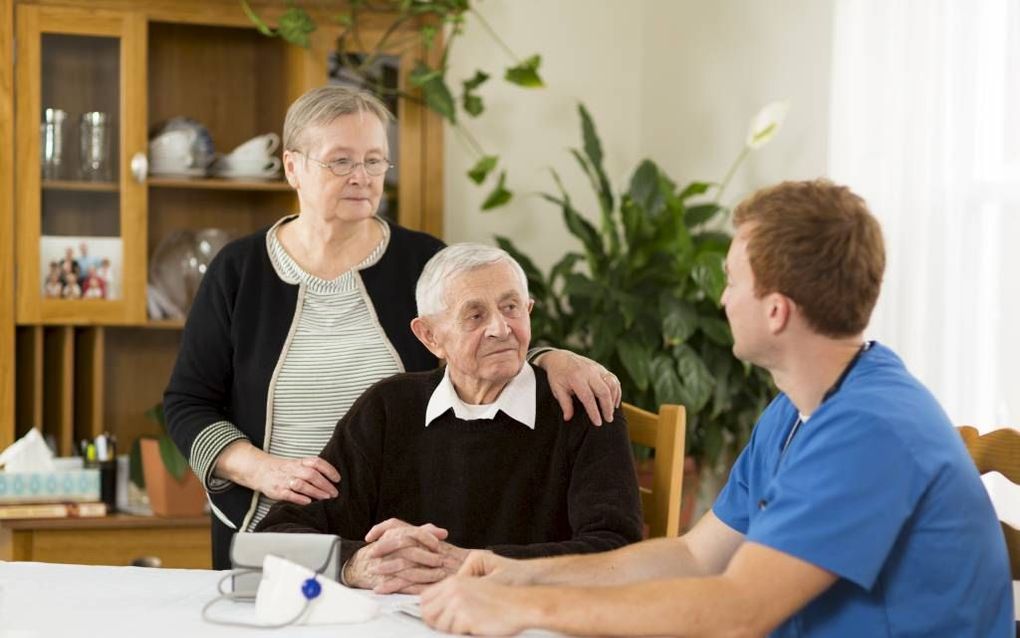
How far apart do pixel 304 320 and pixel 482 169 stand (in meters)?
1.82

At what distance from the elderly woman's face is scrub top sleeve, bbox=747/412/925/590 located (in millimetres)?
1210

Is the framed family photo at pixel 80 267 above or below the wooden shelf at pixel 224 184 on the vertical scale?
below

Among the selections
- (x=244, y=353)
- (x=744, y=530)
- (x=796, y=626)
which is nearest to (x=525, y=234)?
(x=244, y=353)

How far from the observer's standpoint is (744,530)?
183 cm

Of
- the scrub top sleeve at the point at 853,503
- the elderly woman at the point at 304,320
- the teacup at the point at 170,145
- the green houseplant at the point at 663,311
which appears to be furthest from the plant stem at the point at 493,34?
the scrub top sleeve at the point at 853,503

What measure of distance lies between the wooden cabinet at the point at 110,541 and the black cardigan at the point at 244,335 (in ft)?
3.89

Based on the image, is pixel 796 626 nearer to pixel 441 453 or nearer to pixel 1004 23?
pixel 441 453

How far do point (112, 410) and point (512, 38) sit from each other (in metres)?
1.72

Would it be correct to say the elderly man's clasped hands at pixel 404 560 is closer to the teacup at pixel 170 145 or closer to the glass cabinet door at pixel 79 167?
the glass cabinet door at pixel 79 167

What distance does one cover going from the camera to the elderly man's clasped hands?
75.1 inches

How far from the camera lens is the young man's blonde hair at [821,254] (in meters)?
1.50

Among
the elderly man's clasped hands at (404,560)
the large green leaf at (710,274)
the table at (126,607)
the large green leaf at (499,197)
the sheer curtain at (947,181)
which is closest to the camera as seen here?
the table at (126,607)

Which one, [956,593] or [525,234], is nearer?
[956,593]

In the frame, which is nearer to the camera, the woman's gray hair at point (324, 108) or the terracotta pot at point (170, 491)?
the woman's gray hair at point (324, 108)
